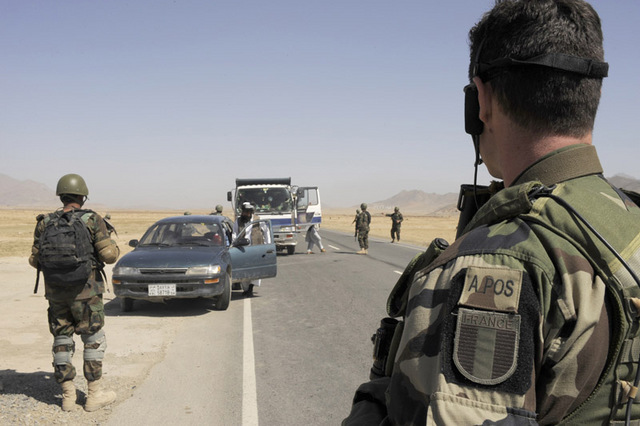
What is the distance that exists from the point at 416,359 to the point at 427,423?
12 centimetres

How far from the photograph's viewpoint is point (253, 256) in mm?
10562

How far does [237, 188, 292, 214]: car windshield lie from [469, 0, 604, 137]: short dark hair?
63.6ft

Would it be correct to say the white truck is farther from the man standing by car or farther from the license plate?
the license plate

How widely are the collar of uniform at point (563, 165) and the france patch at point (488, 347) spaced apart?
0.42m

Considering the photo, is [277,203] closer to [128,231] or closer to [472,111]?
[472,111]

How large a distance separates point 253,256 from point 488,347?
973 centimetres

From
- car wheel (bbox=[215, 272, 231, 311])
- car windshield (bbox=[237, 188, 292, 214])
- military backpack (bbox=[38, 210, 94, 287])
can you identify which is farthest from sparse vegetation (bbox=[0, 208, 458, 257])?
car windshield (bbox=[237, 188, 292, 214])

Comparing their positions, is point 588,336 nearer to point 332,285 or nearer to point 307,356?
point 307,356

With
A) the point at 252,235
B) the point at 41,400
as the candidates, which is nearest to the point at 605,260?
the point at 41,400

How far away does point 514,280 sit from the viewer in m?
1.02

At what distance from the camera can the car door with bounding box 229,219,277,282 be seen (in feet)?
33.6

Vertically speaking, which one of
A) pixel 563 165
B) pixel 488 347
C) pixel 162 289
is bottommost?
pixel 162 289

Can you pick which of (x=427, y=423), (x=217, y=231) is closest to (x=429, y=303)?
(x=427, y=423)

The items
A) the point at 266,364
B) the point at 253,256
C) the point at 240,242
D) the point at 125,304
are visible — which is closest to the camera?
the point at 266,364
